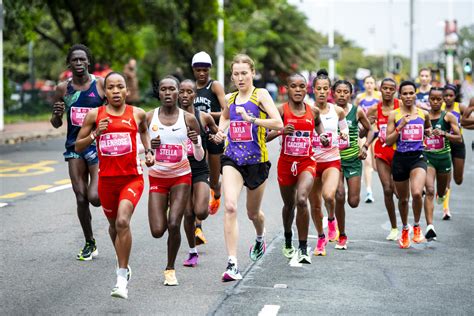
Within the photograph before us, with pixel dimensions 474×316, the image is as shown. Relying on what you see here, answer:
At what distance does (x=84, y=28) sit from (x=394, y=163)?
27.0 meters

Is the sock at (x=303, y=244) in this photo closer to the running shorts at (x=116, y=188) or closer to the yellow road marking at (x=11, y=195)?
the running shorts at (x=116, y=188)

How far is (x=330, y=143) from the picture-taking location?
33.3 feet

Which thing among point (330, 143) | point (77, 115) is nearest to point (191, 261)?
point (77, 115)

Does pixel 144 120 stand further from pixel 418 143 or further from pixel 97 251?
pixel 418 143

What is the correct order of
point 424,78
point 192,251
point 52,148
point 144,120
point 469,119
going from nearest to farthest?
point 144,120 < point 192,251 < point 469,119 < point 424,78 < point 52,148

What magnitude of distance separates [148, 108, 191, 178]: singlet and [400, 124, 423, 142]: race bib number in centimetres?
314

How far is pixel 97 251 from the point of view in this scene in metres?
9.91

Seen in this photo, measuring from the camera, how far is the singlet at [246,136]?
8859 millimetres

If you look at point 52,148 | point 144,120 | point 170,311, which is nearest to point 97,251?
point 144,120

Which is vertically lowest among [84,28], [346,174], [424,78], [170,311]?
[170,311]

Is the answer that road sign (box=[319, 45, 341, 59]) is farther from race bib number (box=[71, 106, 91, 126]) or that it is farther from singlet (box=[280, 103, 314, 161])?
singlet (box=[280, 103, 314, 161])

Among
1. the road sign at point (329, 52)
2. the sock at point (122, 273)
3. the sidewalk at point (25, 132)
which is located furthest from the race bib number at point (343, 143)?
the road sign at point (329, 52)

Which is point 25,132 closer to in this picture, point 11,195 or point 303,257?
point 11,195

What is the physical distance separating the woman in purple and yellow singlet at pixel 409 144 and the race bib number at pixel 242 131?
234cm
